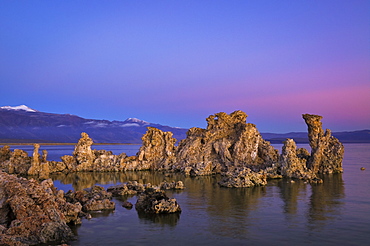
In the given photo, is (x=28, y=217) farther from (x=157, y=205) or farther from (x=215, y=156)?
(x=215, y=156)

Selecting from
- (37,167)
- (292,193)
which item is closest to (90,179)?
(37,167)

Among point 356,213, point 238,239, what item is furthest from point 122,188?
point 356,213

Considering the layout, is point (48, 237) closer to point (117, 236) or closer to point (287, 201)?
point (117, 236)

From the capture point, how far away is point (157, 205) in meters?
26.6

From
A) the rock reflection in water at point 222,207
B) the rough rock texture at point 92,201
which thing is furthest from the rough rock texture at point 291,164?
the rough rock texture at point 92,201

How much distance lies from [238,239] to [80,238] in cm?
898

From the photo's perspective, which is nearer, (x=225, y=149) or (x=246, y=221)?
(x=246, y=221)

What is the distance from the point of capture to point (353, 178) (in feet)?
157

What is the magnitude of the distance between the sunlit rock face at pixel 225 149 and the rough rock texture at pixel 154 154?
73.5 inches

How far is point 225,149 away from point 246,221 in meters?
33.8

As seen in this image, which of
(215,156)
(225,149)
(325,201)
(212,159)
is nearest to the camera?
(325,201)

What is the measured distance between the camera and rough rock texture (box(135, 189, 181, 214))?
2659 centimetres

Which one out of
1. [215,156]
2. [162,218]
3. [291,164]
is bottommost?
[162,218]

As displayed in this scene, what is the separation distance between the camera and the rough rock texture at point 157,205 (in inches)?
1047
